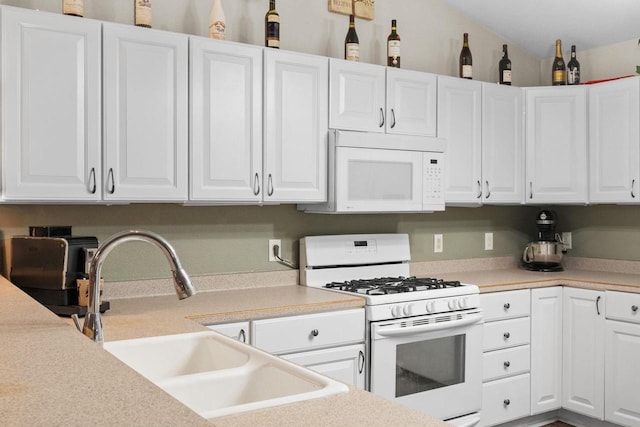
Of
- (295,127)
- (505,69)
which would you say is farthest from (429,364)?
(505,69)

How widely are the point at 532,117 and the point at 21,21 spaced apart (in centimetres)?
300

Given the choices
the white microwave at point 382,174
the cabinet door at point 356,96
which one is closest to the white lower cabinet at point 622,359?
the white microwave at point 382,174

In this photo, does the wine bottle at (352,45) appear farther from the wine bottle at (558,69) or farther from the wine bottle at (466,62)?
the wine bottle at (558,69)

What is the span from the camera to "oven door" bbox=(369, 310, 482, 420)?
9.70 feet

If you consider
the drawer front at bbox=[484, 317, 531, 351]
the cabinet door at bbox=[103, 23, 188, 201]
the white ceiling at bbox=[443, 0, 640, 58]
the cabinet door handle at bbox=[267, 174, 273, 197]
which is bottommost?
the drawer front at bbox=[484, 317, 531, 351]

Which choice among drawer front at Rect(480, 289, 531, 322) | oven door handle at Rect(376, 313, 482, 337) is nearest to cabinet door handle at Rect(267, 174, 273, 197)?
oven door handle at Rect(376, 313, 482, 337)

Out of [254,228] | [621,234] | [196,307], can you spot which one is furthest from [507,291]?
[196,307]

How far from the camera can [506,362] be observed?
3.54m

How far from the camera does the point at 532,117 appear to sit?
4.03 meters

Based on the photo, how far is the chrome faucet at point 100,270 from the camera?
1371 mm

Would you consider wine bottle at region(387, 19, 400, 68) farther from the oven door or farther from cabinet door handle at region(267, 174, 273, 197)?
the oven door

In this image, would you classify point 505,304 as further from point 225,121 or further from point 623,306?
point 225,121

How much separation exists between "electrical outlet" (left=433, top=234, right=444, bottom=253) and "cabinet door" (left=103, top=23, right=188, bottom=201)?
6.08ft

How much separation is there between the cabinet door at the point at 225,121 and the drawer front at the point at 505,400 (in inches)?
67.1
